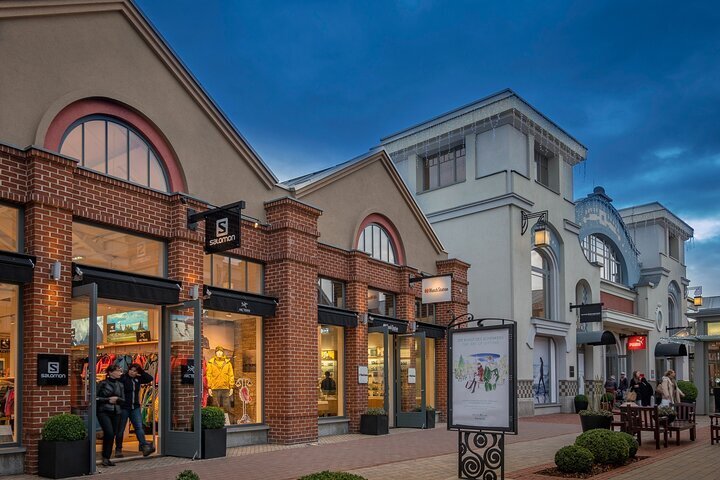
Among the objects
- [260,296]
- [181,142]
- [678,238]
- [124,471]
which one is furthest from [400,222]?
[678,238]

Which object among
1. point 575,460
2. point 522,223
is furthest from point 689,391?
point 575,460

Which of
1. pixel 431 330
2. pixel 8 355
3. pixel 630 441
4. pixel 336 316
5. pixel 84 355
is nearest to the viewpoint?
pixel 8 355

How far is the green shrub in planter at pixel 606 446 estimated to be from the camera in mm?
11523

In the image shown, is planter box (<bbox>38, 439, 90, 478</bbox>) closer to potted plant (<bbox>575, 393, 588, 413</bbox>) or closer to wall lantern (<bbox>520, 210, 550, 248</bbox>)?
wall lantern (<bbox>520, 210, 550, 248</bbox>)

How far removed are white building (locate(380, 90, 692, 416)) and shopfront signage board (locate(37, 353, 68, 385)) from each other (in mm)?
16943

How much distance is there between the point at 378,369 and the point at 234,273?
569 cm

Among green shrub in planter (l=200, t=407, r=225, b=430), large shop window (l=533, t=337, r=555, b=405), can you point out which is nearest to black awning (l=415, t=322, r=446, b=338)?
large shop window (l=533, t=337, r=555, b=405)

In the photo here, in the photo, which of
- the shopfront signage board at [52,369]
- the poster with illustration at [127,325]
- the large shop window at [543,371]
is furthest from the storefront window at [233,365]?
the large shop window at [543,371]

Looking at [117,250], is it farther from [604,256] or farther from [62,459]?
[604,256]

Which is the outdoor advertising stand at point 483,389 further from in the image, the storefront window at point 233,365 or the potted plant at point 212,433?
the storefront window at point 233,365

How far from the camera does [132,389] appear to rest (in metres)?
12.3

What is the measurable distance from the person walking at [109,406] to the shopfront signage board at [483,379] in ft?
18.3

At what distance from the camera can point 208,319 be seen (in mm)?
14469

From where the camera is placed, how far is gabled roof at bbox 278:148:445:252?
17172 mm
